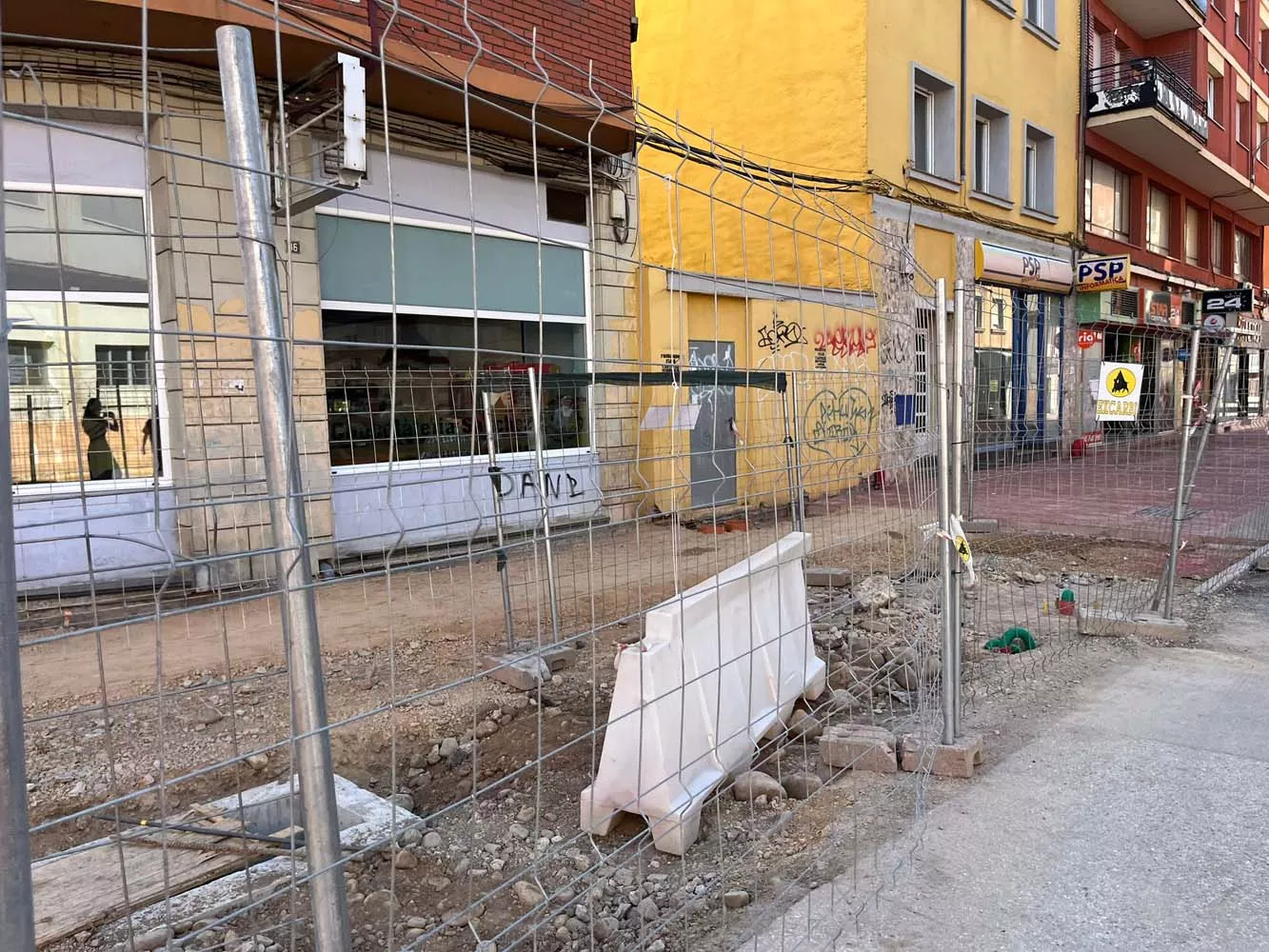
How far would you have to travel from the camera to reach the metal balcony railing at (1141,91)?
705 inches

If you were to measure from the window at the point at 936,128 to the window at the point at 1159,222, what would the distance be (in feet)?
31.7

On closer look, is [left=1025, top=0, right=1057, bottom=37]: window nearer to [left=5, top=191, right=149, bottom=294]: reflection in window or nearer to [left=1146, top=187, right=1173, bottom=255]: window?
[left=1146, top=187, right=1173, bottom=255]: window

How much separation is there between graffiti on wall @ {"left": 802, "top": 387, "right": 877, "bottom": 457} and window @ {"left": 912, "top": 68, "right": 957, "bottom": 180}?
37.8 feet

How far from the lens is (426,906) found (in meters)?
2.81

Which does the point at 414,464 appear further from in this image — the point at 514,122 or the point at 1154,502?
the point at 1154,502

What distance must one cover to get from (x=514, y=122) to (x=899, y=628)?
5958 mm

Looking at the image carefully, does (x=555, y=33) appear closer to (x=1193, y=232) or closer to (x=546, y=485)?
(x=546, y=485)

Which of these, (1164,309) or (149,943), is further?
(1164,309)

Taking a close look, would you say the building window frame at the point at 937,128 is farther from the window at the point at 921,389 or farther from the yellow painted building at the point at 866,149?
the window at the point at 921,389

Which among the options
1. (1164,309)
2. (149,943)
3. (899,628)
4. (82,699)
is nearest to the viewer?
(149,943)

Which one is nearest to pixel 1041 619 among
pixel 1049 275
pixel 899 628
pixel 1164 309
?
pixel 899 628

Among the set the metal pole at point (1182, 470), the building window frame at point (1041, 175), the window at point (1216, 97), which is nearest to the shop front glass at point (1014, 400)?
the metal pole at point (1182, 470)

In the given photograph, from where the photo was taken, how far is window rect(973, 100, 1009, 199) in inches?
637

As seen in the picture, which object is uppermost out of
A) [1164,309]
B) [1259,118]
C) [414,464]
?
[1259,118]
